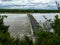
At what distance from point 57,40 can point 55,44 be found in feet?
0.31

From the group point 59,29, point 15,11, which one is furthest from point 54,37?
point 15,11

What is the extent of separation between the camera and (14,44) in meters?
4.75

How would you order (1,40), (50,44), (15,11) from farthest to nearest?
(15,11) → (1,40) → (50,44)

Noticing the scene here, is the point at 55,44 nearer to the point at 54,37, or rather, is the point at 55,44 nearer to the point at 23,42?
the point at 54,37

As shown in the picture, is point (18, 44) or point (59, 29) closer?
point (18, 44)

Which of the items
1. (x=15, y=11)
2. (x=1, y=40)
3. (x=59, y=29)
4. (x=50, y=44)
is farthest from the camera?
(x=15, y=11)

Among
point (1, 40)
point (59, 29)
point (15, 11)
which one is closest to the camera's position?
point (1, 40)

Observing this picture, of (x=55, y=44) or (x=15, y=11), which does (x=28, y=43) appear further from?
(x=15, y=11)

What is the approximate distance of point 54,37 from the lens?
502 centimetres

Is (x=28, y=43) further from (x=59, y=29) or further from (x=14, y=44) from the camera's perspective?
(x=59, y=29)

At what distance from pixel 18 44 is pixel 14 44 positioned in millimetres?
84

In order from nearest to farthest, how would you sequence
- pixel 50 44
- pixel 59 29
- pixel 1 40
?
pixel 50 44
pixel 1 40
pixel 59 29

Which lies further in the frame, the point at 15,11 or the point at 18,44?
the point at 15,11

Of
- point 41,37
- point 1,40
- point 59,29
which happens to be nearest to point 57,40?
point 41,37
